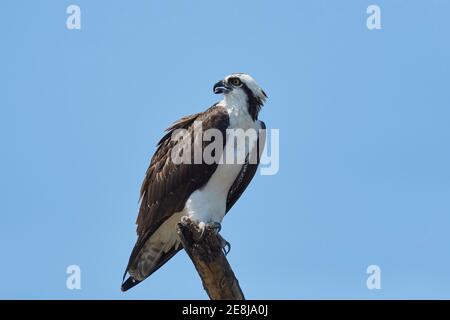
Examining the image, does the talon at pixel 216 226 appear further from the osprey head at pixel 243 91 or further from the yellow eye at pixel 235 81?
the yellow eye at pixel 235 81

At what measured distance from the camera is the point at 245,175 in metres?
14.2

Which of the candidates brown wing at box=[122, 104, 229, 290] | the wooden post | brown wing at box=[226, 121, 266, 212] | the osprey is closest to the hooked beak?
the osprey

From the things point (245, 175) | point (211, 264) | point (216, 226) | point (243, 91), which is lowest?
point (211, 264)

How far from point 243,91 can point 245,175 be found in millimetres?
1368

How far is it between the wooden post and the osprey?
114cm

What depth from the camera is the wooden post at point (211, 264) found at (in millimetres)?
11609

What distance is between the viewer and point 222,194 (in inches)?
547

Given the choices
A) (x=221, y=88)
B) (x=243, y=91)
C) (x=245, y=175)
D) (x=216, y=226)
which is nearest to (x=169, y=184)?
(x=245, y=175)

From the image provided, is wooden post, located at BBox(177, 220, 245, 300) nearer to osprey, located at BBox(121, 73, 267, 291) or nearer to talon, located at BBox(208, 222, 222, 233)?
talon, located at BBox(208, 222, 222, 233)

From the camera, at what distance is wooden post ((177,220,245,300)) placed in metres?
11.6

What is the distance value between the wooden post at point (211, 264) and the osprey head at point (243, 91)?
2.70 meters

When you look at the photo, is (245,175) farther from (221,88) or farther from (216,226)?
(221,88)
